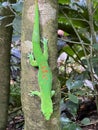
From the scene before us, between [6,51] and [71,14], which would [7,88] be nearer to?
[6,51]

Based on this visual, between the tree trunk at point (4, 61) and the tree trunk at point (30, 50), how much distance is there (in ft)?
2.50

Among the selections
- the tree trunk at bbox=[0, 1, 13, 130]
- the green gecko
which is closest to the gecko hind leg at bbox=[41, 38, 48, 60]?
the green gecko

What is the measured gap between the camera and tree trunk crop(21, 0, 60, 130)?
124 centimetres

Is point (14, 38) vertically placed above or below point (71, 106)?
above

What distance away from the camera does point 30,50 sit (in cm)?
128

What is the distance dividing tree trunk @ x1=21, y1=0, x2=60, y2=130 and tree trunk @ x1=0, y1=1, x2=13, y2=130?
762 mm

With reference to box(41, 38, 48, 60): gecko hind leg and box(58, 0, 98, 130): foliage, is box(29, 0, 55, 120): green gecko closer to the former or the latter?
box(41, 38, 48, 60): gecko hind leg

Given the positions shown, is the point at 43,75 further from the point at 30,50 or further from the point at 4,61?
the point at 4,61

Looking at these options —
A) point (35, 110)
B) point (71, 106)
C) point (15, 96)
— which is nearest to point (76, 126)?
point (71, 106)

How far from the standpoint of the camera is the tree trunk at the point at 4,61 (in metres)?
2.03

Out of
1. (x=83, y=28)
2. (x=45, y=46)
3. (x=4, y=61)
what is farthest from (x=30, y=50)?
Result: (x=4, y=61)

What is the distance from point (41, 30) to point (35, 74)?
170mm

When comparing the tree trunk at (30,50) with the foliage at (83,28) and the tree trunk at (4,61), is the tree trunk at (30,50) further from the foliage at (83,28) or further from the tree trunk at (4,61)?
the tree trunk at (4,61)

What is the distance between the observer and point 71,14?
194 centimetres
